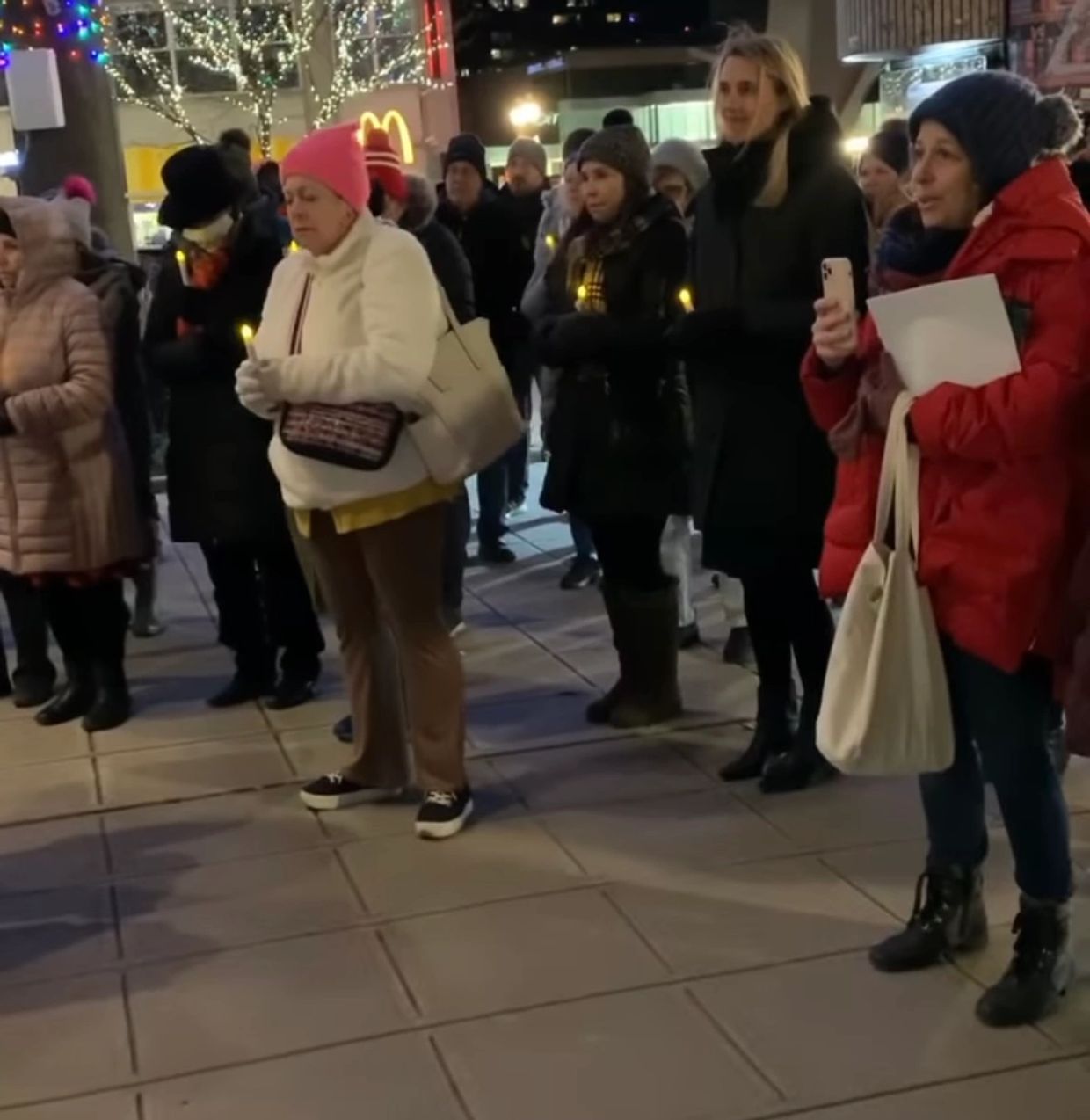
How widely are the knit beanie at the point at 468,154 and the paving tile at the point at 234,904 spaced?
409cm

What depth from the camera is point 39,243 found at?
15.7ft

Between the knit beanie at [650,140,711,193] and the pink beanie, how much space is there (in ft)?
7.12

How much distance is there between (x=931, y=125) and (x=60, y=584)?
327cm

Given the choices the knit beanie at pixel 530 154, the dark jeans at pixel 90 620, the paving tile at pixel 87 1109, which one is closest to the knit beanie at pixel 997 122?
the paving tile at pixel 87 1109

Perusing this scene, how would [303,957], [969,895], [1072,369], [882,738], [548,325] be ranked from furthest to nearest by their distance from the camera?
[548,325], [303,957], [969,895], [882,738], [1072,369]

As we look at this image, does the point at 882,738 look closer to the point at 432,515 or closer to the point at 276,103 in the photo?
the point at 432,515

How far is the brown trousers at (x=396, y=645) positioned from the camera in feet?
12.7

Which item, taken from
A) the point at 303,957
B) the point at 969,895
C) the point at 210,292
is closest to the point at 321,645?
the point at 210,292

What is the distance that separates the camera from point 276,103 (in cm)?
2591

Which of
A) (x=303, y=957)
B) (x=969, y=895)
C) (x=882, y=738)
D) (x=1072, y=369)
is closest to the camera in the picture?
(x=1072, y=369)

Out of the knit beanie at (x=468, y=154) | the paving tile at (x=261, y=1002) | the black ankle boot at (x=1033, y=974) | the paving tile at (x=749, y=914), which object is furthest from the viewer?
the knit beanie at (x=468, y=154)

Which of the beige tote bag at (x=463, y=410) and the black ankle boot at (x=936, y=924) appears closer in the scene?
the black ankle boot at (x=936, y=924)

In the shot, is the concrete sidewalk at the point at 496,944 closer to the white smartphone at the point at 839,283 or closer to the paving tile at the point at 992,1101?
the paving tile at the point at 992,1101

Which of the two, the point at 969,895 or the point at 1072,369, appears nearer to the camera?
the point at 1072,369
